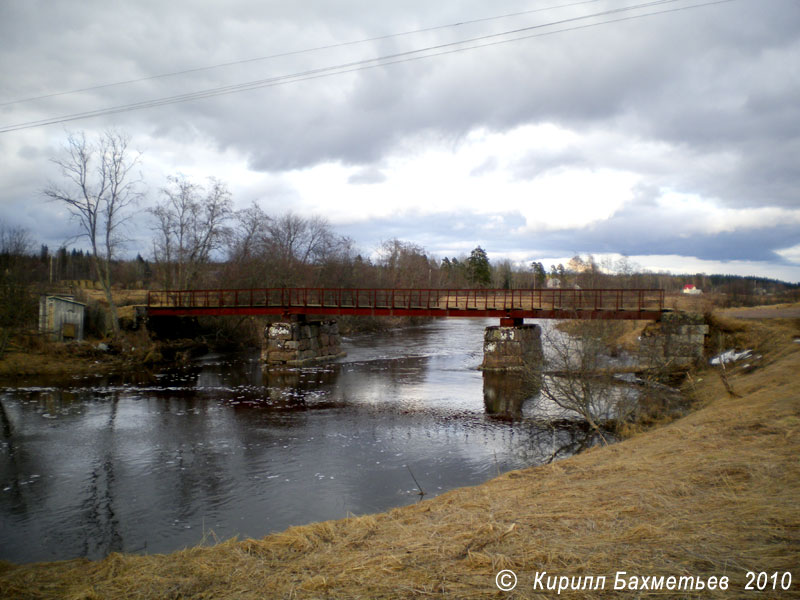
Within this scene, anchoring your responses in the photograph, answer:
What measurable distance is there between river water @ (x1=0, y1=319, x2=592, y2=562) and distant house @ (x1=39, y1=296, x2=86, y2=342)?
6.05 metres

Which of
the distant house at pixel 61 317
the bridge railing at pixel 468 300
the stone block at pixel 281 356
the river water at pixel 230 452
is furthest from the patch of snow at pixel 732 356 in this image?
the distant house at pixel 61 317

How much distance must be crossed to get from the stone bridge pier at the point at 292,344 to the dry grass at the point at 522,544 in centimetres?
2262

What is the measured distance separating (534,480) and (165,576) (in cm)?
553

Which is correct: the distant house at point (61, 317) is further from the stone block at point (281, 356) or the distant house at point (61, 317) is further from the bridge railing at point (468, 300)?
the stone block at point (281, 356)

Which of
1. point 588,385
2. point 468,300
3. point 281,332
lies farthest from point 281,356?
point 588,385

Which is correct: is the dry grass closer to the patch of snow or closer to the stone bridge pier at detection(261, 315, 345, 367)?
the patch of snow

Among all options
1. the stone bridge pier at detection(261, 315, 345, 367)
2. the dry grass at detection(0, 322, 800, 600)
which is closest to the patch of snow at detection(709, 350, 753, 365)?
the dry grass at detection(0, 322, 800, 600)

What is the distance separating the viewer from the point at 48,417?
A: 16.4m

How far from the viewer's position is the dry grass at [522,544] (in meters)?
4.35

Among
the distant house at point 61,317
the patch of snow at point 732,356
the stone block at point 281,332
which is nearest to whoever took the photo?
the patch of snow at point 732,356

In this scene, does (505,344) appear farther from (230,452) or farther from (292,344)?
(230,452)

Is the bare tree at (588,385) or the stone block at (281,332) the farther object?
the stone block at (281,332)

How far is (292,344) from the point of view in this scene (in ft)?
97.5

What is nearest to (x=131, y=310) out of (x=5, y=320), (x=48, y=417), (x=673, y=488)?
(x=5, y=320)
